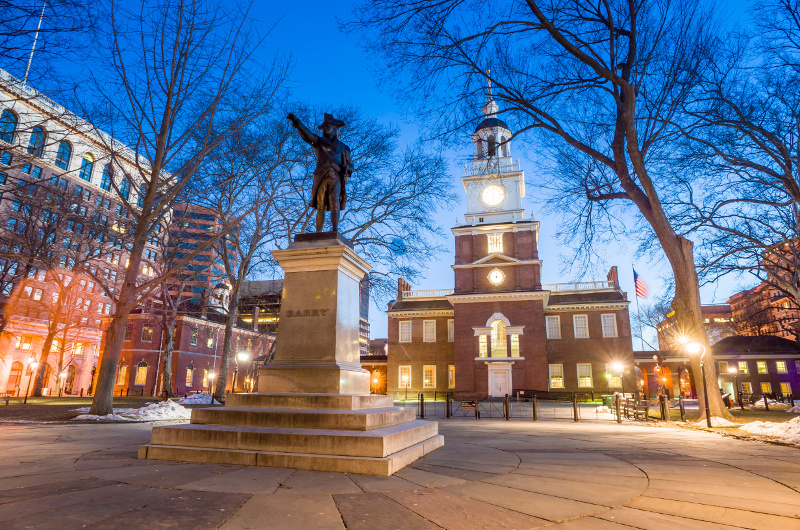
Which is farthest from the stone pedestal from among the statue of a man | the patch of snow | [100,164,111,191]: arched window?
[100,164,111,191]: arched window

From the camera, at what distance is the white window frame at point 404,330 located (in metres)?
43.2

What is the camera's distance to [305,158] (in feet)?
63.7

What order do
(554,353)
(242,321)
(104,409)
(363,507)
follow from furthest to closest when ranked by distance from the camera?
1. (242,321)
2. (554,353)
3. (104,409)
4. (363,507)

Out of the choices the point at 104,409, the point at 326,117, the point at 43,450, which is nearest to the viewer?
the point at 43,450

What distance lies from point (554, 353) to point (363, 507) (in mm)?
40169

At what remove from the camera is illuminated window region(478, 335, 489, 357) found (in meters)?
37.8

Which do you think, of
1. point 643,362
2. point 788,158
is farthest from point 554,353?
point 788,158

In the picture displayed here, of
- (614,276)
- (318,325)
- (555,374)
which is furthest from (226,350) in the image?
(614,276)

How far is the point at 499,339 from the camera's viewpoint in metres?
38.2

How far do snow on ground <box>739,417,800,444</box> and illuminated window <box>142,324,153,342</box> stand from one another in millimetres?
50392

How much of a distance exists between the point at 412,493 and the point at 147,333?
50.7 meters

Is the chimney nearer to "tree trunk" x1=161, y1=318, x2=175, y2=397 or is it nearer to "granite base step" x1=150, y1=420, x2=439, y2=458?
"tree trunk" x1=161, y1=318, x2=175, y2=397

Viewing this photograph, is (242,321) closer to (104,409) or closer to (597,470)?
(104,409)

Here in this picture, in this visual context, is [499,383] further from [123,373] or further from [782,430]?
[123,373]
